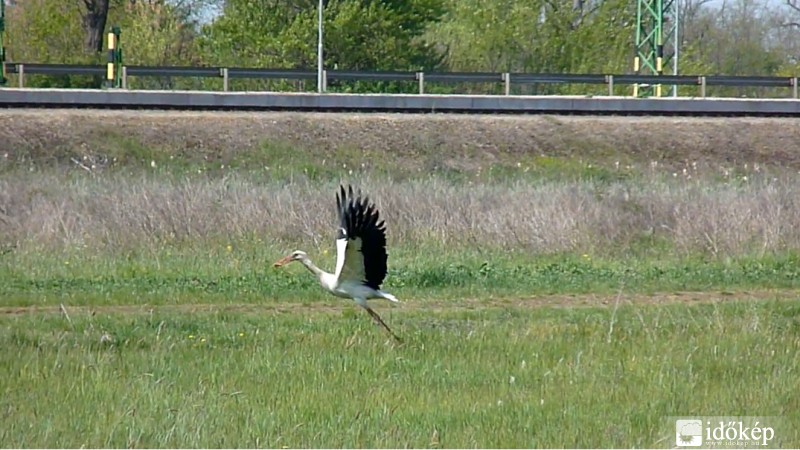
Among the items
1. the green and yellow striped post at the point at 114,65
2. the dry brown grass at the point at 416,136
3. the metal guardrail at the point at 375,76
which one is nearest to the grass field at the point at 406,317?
the dry brown grass at the point at 416,136

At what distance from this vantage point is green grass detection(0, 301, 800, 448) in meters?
7.78

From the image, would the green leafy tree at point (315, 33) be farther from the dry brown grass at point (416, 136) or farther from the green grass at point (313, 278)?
the green grass at point (313, 278)

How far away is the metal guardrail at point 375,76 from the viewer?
3941 cm

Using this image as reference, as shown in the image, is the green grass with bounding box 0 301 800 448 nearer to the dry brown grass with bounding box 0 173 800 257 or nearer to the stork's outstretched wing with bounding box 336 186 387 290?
the stork's outstretched wing with bounding box 336 186 387 290

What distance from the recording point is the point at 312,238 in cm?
1966

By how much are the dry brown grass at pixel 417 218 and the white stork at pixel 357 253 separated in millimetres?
7952

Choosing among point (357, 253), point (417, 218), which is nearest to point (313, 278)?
point (417, 218)

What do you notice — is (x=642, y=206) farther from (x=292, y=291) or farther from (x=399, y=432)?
(x=399, y=432)

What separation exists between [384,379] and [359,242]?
1.87 meters

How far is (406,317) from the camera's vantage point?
13227mm

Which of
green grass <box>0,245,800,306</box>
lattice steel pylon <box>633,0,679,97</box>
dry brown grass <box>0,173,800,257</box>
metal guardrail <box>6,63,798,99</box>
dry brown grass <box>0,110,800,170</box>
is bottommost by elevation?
green grass <box>0,245,800,306</box>

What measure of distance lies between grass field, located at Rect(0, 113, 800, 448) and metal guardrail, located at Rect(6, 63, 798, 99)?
11386 millimetres

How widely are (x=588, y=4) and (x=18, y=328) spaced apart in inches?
2028

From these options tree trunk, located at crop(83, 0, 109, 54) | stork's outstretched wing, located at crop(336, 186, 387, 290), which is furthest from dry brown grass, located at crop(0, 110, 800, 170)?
stork's outstretched wing, located at crop(336, 186, 387, 290)
